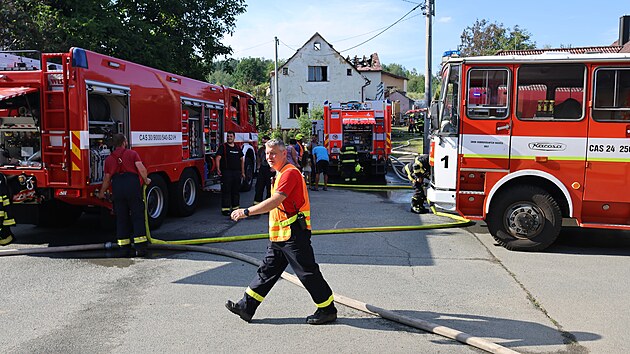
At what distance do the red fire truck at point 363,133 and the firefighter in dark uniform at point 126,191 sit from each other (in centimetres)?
1097

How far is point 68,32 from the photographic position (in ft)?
50.6

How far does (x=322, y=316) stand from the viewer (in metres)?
4.69

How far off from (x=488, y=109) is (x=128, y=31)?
14148mm

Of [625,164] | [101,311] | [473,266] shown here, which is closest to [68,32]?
[101,311]

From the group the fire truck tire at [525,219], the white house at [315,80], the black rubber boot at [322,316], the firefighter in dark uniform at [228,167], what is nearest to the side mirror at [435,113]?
the fire truck tire at [525,219]

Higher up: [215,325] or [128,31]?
[128,31]

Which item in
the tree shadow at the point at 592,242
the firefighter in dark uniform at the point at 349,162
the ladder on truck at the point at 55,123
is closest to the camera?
the ladder on truck at the point at 55,123

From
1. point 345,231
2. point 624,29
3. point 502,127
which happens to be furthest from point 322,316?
point 624,29

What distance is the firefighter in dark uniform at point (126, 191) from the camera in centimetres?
693

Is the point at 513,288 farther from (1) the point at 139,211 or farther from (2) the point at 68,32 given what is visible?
Answer: (2) the point at 68,32

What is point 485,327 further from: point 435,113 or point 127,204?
point 127,204

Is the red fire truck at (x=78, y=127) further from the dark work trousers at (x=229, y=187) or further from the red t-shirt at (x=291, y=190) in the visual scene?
the red t-shirt at (x=291, y=190)

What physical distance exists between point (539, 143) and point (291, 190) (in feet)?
15.3

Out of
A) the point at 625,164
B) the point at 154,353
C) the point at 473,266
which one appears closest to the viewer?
the point at 154,353
